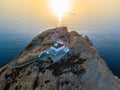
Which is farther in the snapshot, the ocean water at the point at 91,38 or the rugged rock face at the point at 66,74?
the ocean water at the point at 91,38

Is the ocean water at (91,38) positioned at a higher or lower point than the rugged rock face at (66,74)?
lower

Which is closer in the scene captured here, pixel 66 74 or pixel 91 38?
pixel 66 74

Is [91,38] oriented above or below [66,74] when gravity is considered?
below

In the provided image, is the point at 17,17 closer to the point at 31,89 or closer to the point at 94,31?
the point at 94,31

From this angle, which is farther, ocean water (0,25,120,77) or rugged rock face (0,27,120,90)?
ocean water (0,25,120,77)

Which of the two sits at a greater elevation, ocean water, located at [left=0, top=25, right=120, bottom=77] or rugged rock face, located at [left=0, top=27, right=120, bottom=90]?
rugged rock face, located at [left=0, top=27, right=120, bottom=90]
